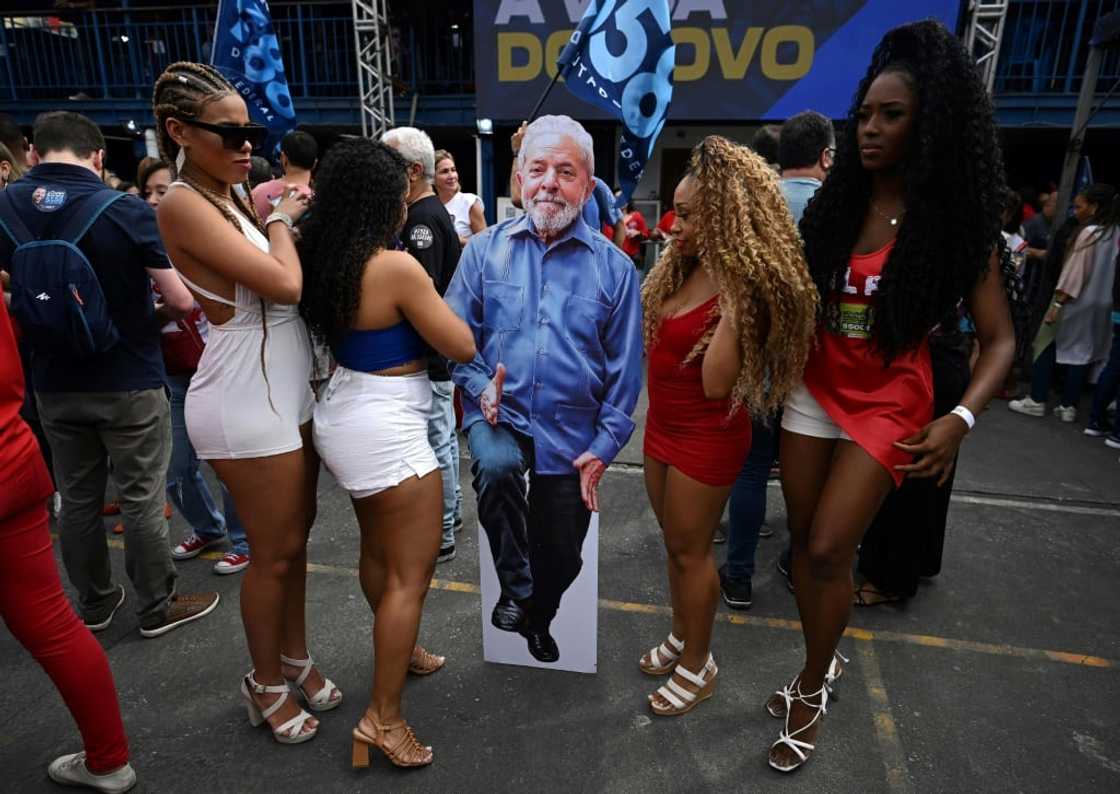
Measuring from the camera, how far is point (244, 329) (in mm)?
2018

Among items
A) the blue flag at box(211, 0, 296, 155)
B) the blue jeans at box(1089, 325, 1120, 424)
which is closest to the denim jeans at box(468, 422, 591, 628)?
the blue flag at box(211, 0, 296, 155)

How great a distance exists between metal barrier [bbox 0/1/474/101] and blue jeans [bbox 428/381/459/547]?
970 centimetres

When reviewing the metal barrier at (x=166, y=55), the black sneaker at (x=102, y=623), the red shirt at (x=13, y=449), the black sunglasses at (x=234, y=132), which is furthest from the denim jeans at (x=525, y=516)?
the metal barrier at (x=166, y=55)

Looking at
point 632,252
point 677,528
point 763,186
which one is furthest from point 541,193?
point 632,252

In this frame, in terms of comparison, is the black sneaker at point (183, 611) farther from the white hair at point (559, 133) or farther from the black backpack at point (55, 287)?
the white hair at point (559, 133)

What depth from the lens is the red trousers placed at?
5.87 feet

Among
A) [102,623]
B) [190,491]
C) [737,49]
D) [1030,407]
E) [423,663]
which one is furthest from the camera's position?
[737,49]

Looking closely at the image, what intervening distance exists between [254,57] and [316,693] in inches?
193

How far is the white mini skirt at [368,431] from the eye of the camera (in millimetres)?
2049

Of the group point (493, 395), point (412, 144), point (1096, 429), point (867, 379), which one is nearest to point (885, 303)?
point (867, 379)

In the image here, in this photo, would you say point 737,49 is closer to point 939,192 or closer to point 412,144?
point 412,144

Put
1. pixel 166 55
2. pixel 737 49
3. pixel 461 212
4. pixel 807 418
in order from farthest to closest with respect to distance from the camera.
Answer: pixel 166 55, pixel 737 49, pixel 461 212, pixel 807 418

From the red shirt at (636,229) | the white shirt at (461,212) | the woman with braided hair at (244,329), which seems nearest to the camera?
the woman with braided hair at (244,329)

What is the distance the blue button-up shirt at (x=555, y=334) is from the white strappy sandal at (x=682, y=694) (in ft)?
2.89
